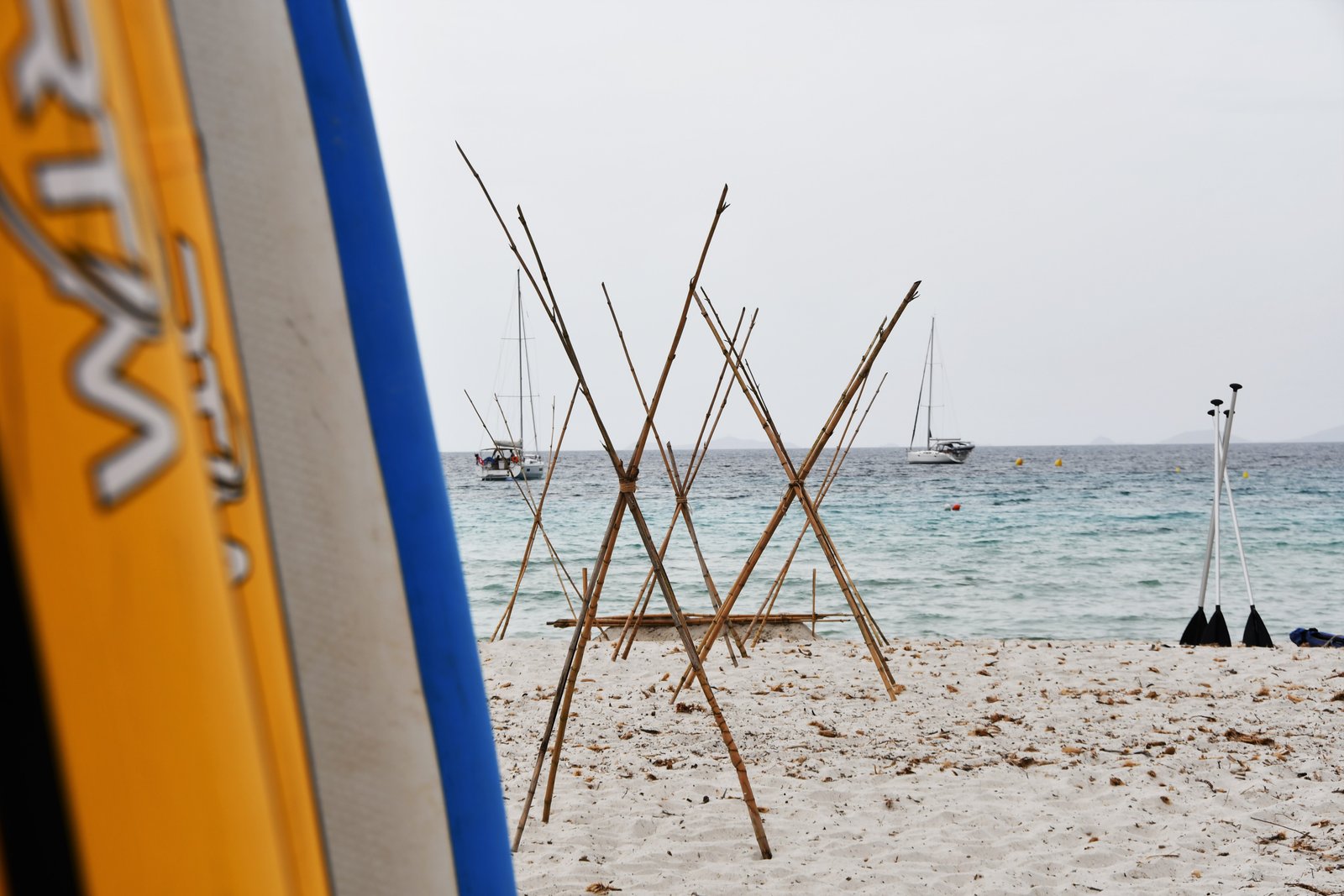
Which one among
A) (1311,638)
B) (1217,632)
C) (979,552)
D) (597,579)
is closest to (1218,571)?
(1217,632)

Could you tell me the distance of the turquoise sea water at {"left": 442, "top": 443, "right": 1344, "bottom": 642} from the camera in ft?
31.7

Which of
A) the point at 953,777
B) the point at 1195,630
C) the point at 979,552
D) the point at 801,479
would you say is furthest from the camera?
the point at 979,552

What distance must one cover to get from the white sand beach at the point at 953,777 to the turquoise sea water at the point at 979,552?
3.49m

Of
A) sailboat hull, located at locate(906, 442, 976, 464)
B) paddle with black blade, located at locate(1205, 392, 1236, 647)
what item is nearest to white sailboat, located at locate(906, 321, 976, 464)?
sailboat hull, located at locate(906, 442, 976, 464)

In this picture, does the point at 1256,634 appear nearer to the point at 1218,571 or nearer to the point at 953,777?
the point at 1218,571

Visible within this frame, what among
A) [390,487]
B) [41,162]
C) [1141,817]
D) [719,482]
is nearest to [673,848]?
[1141,817]

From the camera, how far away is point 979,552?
1419cm

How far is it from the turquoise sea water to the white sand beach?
11.4 feet

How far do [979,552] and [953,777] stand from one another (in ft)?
37.6

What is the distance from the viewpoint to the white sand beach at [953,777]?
2.59 meters

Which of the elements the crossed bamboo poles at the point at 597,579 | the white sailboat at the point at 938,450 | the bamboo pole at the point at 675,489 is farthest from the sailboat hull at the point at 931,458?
the crossed bamboo poles at the point at 597,579

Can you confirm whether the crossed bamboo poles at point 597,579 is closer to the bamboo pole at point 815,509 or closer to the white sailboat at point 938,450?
the bamboo pole at point 815,509

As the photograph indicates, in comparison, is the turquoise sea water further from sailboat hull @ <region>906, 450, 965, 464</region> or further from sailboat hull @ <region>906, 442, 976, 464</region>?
sailboat hull @ <region>906, 450, 965, 464</region>

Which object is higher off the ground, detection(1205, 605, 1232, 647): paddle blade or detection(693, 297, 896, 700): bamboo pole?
detection(693, 297, 896, 700): bamboo pole
